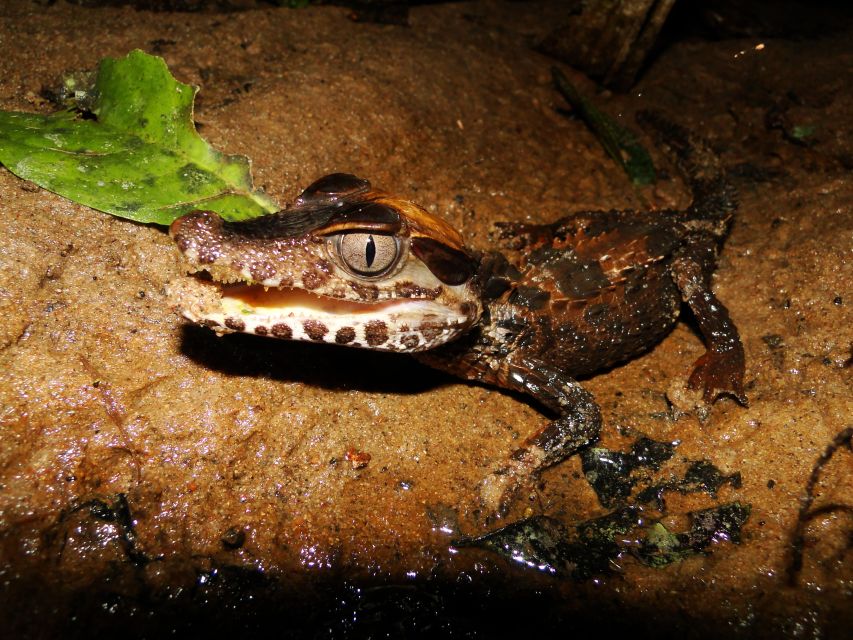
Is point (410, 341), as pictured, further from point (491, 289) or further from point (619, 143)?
point (619, 143)

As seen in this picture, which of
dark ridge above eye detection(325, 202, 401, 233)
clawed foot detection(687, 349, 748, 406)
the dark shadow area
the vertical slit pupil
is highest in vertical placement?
dark ridge above eye detection(325, 202, 401, 233)

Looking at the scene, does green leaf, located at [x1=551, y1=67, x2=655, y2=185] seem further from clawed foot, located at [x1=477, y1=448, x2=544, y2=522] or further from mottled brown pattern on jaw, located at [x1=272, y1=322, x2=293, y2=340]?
mottled brown pattern on jaw, located at [x1=272, y1=322, x2=293, y2=340]

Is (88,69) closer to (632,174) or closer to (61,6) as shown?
(61,6)

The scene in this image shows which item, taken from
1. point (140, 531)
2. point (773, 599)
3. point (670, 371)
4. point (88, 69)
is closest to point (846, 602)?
point (773, 599)

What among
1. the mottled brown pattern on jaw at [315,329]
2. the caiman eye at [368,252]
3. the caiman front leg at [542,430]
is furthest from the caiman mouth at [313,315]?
the caiman front leg at [542,430]

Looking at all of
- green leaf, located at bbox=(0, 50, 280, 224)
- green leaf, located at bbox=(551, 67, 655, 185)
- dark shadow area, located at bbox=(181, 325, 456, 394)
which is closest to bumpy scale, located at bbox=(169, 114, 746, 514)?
dark shadow area, located at bbox=(181, 325, 456, 394)

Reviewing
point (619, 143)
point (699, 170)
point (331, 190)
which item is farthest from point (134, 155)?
point (699, 170)

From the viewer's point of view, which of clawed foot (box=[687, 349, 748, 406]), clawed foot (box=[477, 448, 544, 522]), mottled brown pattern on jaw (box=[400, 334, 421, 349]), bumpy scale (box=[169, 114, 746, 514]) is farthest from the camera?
clawed foot (box=[687, 349, 748, 406])
